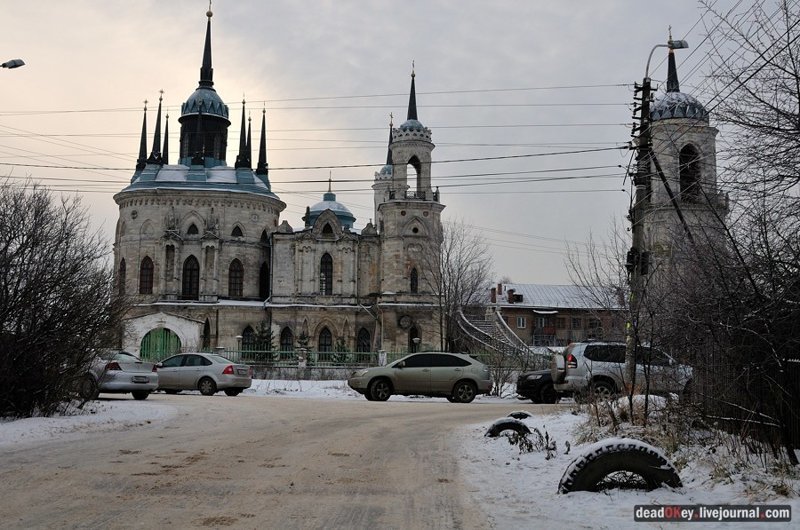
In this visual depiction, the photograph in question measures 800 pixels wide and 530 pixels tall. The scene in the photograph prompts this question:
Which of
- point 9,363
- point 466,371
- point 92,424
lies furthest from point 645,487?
point 466,371

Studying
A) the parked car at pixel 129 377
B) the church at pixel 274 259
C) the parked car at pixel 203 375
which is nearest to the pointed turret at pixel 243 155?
the church at pixel 274 259

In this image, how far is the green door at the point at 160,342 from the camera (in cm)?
4806

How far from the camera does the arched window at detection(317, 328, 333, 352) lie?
59.5 m

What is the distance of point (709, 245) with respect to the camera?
9492mm

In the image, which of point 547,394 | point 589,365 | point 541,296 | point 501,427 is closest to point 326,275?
point 541,296

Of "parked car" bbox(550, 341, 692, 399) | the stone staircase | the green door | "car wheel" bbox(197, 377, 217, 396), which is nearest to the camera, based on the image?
"parked car" bbox(550, 341, 692, 399)

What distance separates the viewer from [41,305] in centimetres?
1503

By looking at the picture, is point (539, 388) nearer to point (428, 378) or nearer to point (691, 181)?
point (428, 378)

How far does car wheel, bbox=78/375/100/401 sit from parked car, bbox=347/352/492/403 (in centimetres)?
845

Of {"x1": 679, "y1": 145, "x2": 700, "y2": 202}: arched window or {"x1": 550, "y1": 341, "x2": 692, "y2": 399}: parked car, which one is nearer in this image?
{"x1": 679, "y1": 145, "x2": 700, "y2": 202}: arched window

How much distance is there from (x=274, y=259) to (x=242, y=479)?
52563 millimetres

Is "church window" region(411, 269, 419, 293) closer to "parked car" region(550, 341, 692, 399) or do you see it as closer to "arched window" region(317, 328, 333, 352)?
"arched window" region(317, 328, 333, 352)

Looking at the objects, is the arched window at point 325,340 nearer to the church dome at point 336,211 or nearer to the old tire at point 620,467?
the church dome at point 336,211

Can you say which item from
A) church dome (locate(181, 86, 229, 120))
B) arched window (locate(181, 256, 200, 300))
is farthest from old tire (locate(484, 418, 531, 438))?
church dome (locate(181, 86, 229, 120))
